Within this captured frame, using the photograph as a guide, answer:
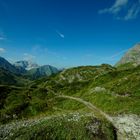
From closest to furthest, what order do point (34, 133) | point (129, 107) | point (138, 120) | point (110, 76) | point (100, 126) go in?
point (34, 133), point (100, 126), point (138, 120), point (129, 107), point (110, 76)

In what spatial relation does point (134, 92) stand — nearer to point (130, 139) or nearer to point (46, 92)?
point (130, 139)

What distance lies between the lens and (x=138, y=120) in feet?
189

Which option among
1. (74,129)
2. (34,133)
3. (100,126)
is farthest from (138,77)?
(34,133)

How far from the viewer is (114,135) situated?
158ft

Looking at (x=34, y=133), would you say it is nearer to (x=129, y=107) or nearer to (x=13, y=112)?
(x=129, y=107)

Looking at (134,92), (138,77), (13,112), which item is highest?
(138,77)

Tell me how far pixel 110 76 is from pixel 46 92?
2045 inches

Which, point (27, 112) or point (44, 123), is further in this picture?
point (27, 112)

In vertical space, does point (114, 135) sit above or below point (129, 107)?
below

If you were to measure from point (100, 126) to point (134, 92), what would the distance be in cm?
4493

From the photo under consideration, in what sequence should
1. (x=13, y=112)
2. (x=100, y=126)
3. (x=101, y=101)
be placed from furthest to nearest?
(x=13, y=112) → (x=101, y=101) → (x=100, y=126)

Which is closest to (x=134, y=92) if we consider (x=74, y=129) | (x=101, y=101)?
(x=101, y=101)

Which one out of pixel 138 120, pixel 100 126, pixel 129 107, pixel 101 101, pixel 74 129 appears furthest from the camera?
pixel 101 101

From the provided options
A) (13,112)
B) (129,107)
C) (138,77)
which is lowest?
(13,112)
